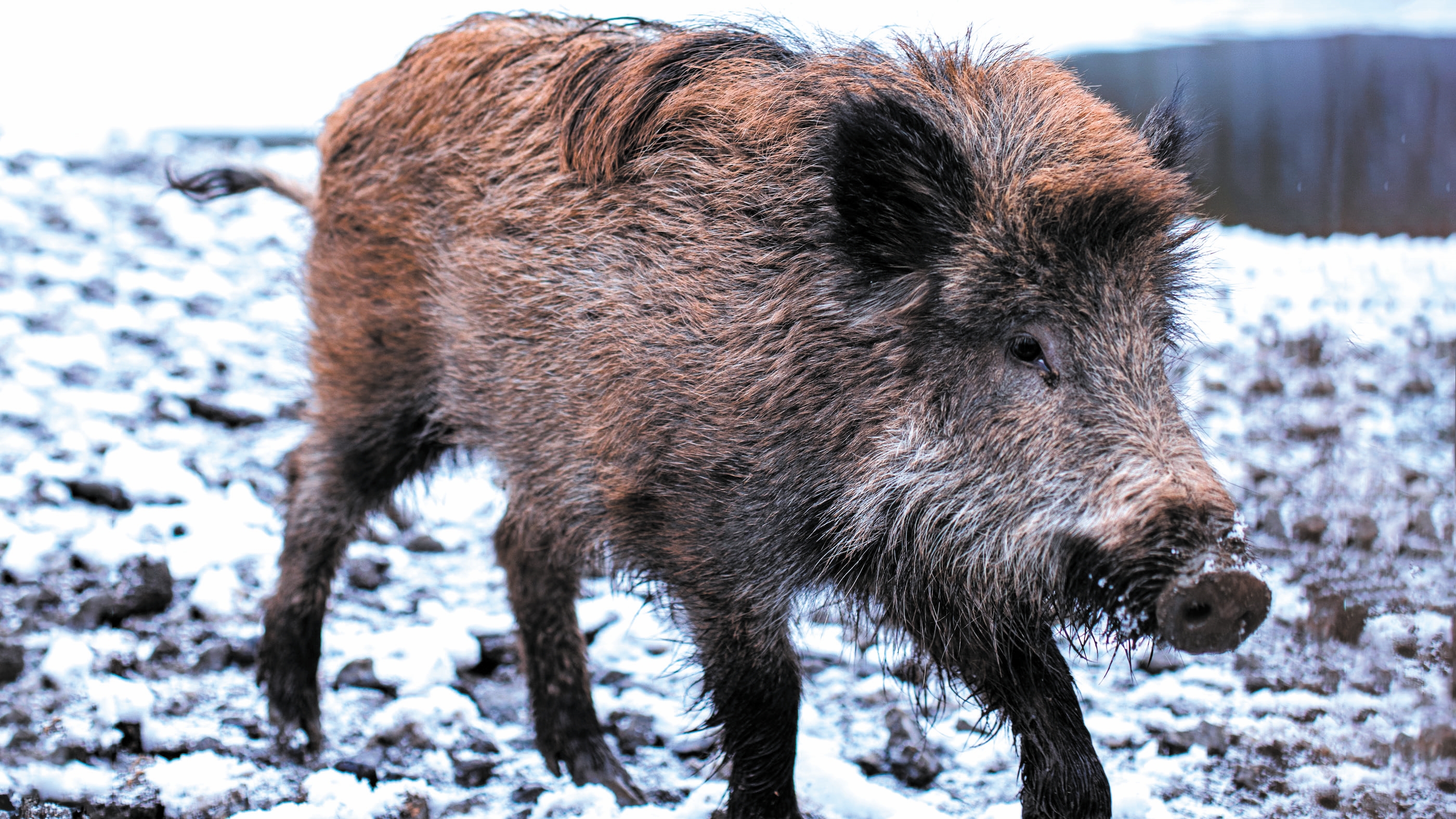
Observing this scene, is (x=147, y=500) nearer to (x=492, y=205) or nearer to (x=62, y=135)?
(x=492, y=205)

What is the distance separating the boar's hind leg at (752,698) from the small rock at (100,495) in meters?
3.02

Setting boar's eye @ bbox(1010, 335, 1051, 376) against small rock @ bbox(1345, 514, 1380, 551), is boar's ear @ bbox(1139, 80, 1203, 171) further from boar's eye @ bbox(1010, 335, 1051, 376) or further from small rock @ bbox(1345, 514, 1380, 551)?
small rock @ bbox(1345, 514, 1380, 551)

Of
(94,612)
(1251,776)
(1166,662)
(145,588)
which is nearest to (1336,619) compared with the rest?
(1166,662)

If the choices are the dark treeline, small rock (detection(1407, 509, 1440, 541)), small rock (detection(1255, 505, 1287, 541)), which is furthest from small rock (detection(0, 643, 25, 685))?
small rock (detection(1407, 509, 1440, 541))

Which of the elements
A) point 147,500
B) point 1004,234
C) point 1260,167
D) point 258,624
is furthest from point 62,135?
point 1004,234

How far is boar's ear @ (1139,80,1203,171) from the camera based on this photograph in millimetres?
2697

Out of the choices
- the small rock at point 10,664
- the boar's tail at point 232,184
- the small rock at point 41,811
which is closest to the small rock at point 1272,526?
the boar's tail at point 232,184

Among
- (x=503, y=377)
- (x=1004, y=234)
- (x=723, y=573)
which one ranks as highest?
(x=1004, y=234)

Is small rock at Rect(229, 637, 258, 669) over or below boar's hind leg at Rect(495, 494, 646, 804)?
below

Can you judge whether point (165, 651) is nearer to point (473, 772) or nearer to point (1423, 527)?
point (473, 772)

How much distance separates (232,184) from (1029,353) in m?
3.29

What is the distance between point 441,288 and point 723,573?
129 cm

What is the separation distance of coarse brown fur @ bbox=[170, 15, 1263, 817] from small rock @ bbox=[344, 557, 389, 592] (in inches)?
43.5

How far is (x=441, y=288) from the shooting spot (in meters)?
3.32
